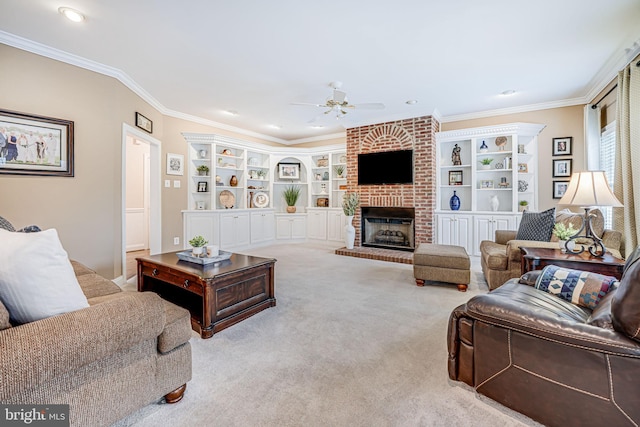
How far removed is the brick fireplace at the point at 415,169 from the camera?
5.22 m

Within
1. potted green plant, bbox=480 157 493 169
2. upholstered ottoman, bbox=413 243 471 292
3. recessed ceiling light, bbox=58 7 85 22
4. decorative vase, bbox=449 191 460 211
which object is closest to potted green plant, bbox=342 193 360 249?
decorative vase, bbox=449 191 460 211

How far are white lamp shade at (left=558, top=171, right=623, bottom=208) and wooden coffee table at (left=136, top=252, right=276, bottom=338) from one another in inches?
109

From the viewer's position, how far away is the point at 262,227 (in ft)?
21.6

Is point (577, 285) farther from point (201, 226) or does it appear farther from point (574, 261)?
point (201, 226)

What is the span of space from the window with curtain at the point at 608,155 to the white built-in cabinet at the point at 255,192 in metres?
4.21

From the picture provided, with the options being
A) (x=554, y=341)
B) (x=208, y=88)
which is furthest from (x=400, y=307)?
(x=208, y=88)

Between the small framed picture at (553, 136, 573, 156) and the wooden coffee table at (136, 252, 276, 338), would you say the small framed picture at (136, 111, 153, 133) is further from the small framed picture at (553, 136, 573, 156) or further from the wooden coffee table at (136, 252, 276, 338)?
the small framed picture at (553, 136, 573, 156)

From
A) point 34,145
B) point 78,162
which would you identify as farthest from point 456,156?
point 34,145

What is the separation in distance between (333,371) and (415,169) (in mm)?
4327

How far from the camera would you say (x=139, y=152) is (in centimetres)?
602

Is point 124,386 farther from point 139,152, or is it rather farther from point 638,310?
point 139,152

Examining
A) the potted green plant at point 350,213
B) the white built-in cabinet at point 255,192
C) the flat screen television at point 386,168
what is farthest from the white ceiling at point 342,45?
the potted green plant at point 350,213

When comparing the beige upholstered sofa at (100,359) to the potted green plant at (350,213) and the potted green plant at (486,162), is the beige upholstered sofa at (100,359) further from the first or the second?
the potted green plant at (486,162)

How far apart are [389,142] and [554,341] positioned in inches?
186
